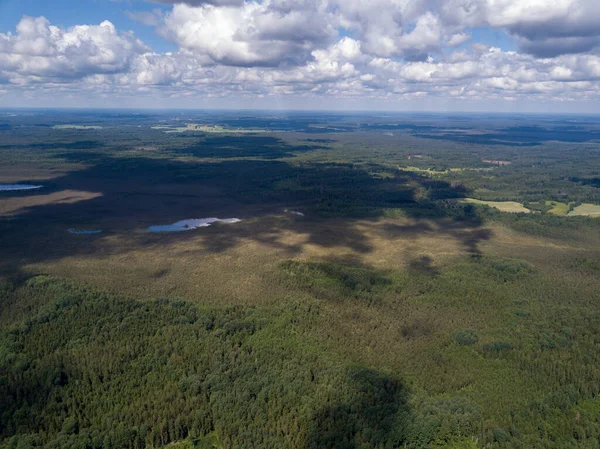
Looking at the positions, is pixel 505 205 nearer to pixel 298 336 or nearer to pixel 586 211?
pixel 586 211

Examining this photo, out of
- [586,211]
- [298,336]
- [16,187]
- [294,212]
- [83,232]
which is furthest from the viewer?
[16,187]

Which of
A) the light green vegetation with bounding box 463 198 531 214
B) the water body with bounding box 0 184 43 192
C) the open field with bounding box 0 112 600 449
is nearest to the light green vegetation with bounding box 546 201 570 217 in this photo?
the light green vegetation with bounding box 463 198 531 214

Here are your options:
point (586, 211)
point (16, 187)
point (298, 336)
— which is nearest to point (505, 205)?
point (586, 211)

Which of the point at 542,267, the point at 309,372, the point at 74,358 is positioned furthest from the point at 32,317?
the point at 542,267

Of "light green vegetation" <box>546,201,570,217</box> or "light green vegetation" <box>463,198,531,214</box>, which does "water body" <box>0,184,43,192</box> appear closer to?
"light green vegetation" <box>463,198,531,214</box>

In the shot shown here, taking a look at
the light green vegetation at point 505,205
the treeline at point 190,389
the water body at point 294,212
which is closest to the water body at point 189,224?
the water body at point 294,212

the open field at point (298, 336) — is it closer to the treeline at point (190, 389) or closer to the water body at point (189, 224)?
the treeline at point (190, 389)
